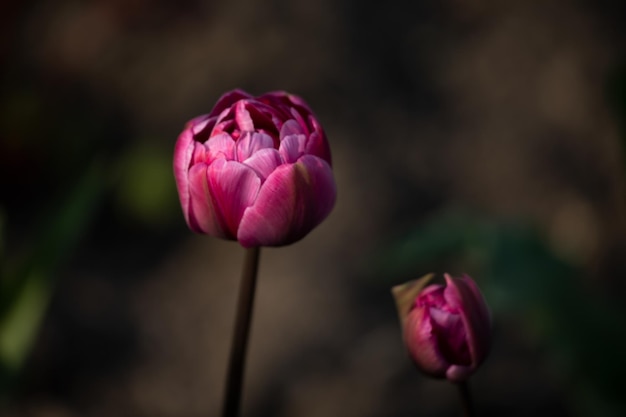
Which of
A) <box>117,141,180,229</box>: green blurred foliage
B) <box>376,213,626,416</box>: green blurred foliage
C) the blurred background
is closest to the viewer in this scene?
<box>376,213,626,416</box>: green blurred foliage

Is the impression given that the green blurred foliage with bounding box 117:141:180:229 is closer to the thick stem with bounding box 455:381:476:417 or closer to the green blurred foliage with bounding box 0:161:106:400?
the green blurred foliage with bounding box 0:161:106:400

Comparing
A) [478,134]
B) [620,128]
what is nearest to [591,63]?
[478,134]

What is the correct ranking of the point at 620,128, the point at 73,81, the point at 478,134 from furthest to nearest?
the point at 73,81, the point at 478,134, the point at 620,128

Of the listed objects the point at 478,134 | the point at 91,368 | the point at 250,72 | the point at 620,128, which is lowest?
the point at 91,368

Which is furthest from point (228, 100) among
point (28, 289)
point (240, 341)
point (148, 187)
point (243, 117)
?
point (148, 187)

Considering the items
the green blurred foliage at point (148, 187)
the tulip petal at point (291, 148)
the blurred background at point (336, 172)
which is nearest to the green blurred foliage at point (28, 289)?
the blurred background at point (336, 172)

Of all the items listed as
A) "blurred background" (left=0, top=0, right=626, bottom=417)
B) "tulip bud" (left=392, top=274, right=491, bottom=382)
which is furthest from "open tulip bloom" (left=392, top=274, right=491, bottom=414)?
"blurred background" (left=0, top=0, right=626, bottom=417)

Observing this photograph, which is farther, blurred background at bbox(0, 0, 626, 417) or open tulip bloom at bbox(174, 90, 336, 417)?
blurred background at bbox(0, 0, 626, 417)

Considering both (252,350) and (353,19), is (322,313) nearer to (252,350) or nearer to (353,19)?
(252,350)
